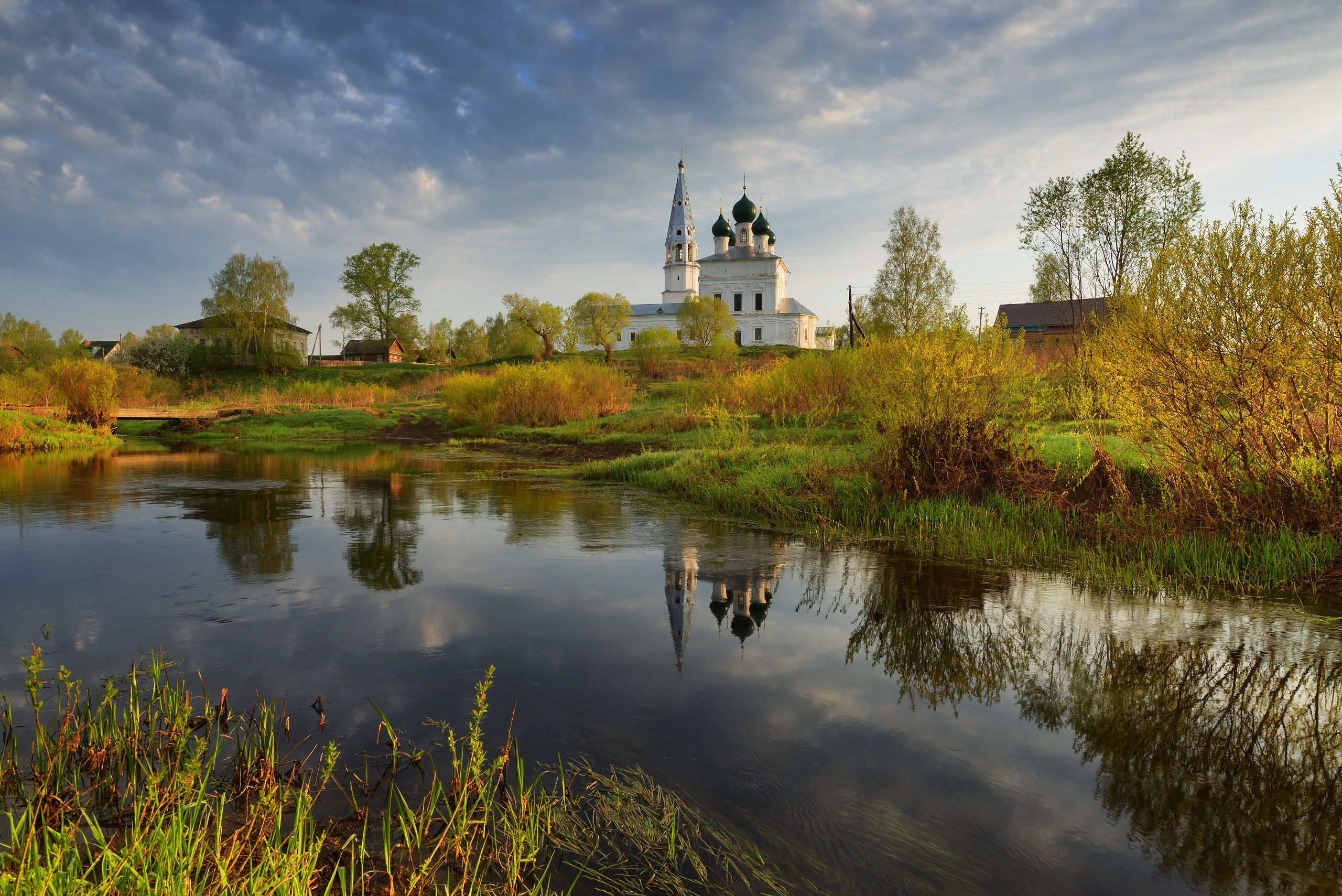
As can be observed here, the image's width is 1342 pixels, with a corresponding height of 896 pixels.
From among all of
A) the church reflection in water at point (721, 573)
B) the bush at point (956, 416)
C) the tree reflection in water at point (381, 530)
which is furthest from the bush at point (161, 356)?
the bush at point (956, 416)

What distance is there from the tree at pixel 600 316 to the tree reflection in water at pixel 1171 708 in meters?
52.9

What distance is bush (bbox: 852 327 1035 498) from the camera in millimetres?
9758

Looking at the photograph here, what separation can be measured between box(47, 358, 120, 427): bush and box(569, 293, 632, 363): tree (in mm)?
36307

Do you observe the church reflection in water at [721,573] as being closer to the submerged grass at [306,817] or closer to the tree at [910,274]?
the submerged grass at [306,817]

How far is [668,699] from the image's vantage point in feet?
15.6

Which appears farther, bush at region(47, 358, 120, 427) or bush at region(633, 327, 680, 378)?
bush at region(633, 327, 680, 378)

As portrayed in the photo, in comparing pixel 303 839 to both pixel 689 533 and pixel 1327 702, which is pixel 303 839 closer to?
pixel 1327 702

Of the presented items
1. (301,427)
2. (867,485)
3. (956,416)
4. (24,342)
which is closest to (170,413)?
(301,427)

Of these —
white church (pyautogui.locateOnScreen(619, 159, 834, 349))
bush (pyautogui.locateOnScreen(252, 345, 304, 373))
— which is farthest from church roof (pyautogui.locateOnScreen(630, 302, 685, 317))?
bush (pyautogui.locateOnScreen(252, 345, 304, 373))

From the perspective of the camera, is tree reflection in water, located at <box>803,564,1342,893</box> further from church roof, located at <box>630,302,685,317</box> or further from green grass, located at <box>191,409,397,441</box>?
church roof, located at <box>630,302,685,317</box>

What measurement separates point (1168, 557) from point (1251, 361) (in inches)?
80.5

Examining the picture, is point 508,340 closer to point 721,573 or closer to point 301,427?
point 301,427

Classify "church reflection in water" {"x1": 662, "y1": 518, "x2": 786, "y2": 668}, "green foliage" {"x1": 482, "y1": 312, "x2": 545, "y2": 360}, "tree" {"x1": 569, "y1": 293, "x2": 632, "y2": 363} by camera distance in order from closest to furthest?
"church reflection in water" {"x1": 662, "y1": 518, "x2": 786, "y2": 668} → "tree" {"x1": 569, "y1": 293, "x2": 632, "y2": 363} → "green foliage" {"x1": 482, "y1": 312, "x2": 545, "y2": 360}

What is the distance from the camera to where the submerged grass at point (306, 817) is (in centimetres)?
266
